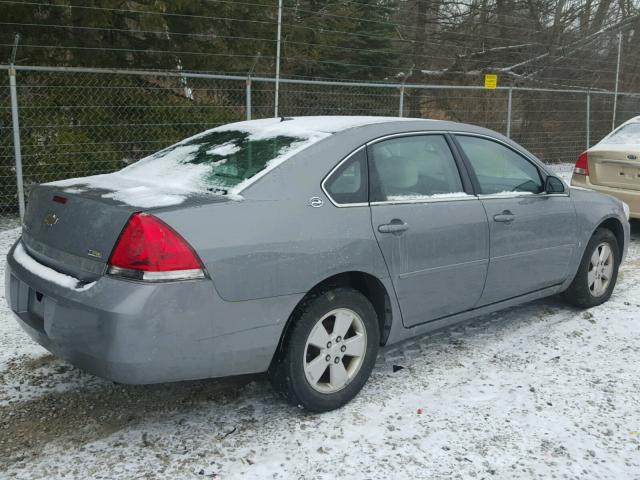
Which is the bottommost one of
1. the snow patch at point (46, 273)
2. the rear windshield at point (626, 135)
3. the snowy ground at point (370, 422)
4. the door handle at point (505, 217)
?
the snowy ground at point (370, 422)

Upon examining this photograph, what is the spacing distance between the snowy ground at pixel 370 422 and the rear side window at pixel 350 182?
3.60 ft

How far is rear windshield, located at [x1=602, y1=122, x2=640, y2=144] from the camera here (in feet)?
25.1

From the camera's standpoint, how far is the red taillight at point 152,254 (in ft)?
8.74

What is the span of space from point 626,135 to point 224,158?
6.17m

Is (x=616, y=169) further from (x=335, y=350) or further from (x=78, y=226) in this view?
(x=78, y=226)

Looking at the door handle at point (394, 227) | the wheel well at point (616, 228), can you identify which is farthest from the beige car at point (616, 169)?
Answer: the door handle at point (394, 227)

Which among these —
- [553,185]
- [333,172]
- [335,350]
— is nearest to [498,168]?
[553,185]

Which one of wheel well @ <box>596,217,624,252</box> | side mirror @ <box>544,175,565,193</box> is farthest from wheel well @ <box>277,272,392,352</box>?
wheel well @ <box>596,217,624,252</box>

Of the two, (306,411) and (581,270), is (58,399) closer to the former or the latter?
(306,411)

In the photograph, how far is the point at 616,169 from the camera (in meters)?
7.37

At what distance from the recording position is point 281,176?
3.15 meters

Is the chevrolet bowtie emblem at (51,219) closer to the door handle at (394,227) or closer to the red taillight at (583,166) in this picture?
the door handle at (394,227)

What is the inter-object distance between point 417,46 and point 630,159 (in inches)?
362

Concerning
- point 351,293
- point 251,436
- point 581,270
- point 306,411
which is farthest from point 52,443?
point 581,270
